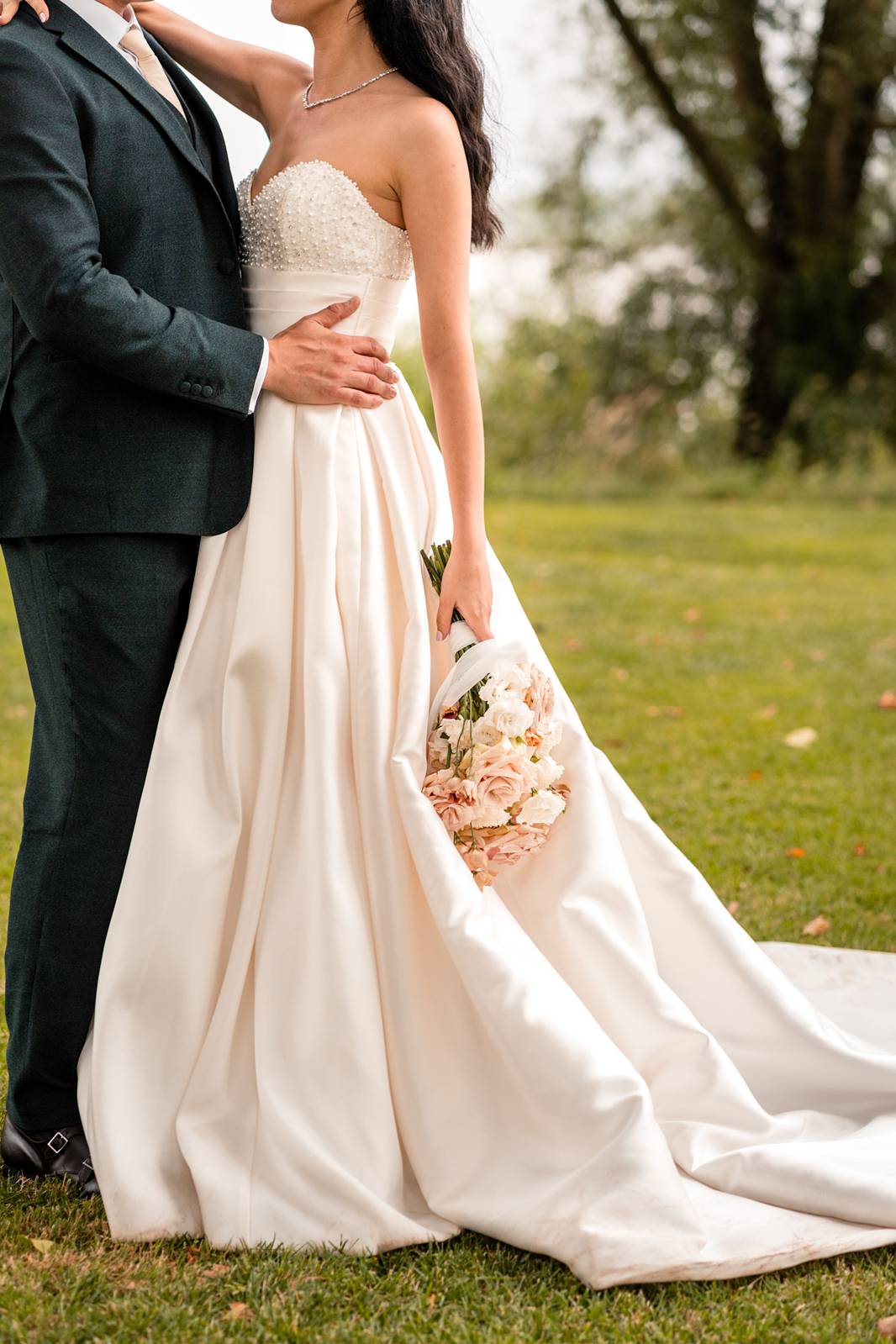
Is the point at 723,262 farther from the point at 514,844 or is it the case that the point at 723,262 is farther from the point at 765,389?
the point at 514,844

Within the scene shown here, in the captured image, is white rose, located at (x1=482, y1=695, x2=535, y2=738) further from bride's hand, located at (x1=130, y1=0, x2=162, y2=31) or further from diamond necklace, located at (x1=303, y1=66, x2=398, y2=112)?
bride's hand, located at (x1=130, y1=0, x2=162, y2=31)

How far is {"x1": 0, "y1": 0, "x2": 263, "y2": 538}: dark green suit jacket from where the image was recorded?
219cm

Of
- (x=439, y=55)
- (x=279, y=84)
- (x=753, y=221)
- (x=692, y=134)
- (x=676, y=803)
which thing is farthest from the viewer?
(x=753, y=221)

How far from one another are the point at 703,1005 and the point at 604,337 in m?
13.0

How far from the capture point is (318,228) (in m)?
2.50

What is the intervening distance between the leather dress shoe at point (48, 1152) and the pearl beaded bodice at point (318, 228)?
67.1 inches

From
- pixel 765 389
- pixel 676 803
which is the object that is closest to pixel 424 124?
pixel 676 803

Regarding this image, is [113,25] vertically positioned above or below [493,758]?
above

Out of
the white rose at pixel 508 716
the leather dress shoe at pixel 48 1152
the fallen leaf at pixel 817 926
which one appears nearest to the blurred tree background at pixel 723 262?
the fallen leaf at pixel 817 926

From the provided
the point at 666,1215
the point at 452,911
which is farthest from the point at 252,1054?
the point at 666,1215

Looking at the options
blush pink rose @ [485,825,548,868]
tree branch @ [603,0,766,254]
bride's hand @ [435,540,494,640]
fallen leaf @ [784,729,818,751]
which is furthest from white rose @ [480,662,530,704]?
tree branch @ [603,0,766,254]

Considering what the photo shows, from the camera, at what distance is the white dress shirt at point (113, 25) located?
2.34 meters

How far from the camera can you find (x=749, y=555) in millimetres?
9617

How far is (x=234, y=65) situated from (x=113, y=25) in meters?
0.54
